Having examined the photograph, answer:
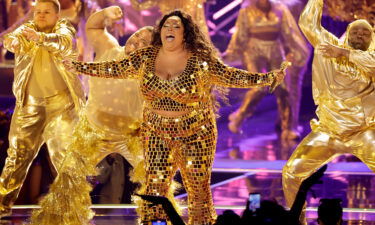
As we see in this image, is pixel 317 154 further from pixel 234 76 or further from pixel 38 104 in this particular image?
pixel 38 104

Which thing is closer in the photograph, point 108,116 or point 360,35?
point 360,35

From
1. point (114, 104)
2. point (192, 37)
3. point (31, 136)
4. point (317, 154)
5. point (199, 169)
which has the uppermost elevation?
point (192, 37)

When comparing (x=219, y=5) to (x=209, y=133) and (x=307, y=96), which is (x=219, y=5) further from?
(x=209, y=133)

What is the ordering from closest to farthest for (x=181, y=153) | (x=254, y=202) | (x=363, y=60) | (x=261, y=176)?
(x=254, y=202) → (x=181, y=153) → (x=363, y=60) → (x=261, y=176)

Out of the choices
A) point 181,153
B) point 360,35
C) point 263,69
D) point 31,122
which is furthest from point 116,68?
point 263,69

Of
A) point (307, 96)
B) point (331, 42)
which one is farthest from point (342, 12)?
point (331, 42)

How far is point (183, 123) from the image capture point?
5.55m

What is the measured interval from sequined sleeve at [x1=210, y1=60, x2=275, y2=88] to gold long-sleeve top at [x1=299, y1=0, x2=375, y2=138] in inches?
33.9

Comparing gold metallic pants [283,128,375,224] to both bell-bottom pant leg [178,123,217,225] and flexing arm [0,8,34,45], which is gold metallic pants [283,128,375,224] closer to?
bell-bottom pant leg [178,123,217,225]

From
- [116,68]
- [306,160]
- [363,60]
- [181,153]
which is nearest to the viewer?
[181,153]

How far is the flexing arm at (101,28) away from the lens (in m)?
6.79

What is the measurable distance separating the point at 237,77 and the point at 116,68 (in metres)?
0.86

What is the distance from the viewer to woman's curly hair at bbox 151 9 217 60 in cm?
568

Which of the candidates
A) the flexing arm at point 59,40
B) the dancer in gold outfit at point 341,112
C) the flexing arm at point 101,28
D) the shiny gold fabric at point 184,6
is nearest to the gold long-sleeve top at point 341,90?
the dancer in gold outfit at point 341,112
